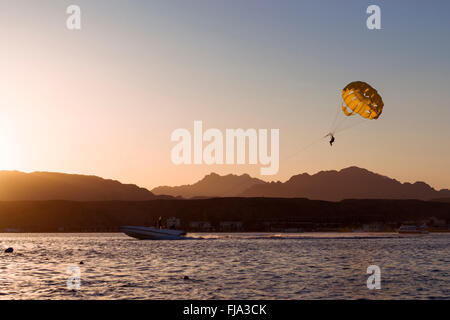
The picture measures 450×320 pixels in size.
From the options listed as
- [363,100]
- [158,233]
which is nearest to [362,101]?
[363,100]

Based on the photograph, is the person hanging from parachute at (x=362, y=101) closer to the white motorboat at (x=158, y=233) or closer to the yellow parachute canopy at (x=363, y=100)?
the yellow parachute canopy at (x=363, y=100)

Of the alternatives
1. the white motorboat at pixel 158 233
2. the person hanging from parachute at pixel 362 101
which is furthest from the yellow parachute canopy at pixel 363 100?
the white motorboat at pixel 158 233

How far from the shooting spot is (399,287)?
38.4 metres

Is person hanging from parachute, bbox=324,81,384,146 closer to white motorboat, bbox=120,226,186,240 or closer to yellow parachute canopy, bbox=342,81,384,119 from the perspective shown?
yellow parachute canopy, bbox=342,81,384,119

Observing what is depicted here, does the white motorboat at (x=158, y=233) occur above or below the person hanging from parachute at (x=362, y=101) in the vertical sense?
below

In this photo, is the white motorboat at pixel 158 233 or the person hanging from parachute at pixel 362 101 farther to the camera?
the white motorboat at pixel 158 233

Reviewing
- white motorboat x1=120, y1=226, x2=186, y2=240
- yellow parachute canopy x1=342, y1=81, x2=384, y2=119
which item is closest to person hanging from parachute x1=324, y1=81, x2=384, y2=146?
yellow parachute canopy x1=342, y1=81, x2=384, y2=119

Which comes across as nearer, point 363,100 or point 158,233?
point 363,100

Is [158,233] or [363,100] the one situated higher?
[363,100]

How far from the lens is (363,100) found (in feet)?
176

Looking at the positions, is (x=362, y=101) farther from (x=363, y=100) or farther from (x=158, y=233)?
(x=158, y=233)

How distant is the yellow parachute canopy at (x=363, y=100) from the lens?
53000mm

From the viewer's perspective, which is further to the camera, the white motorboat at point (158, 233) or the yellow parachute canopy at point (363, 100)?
the white motorboat at point (158, 233)
